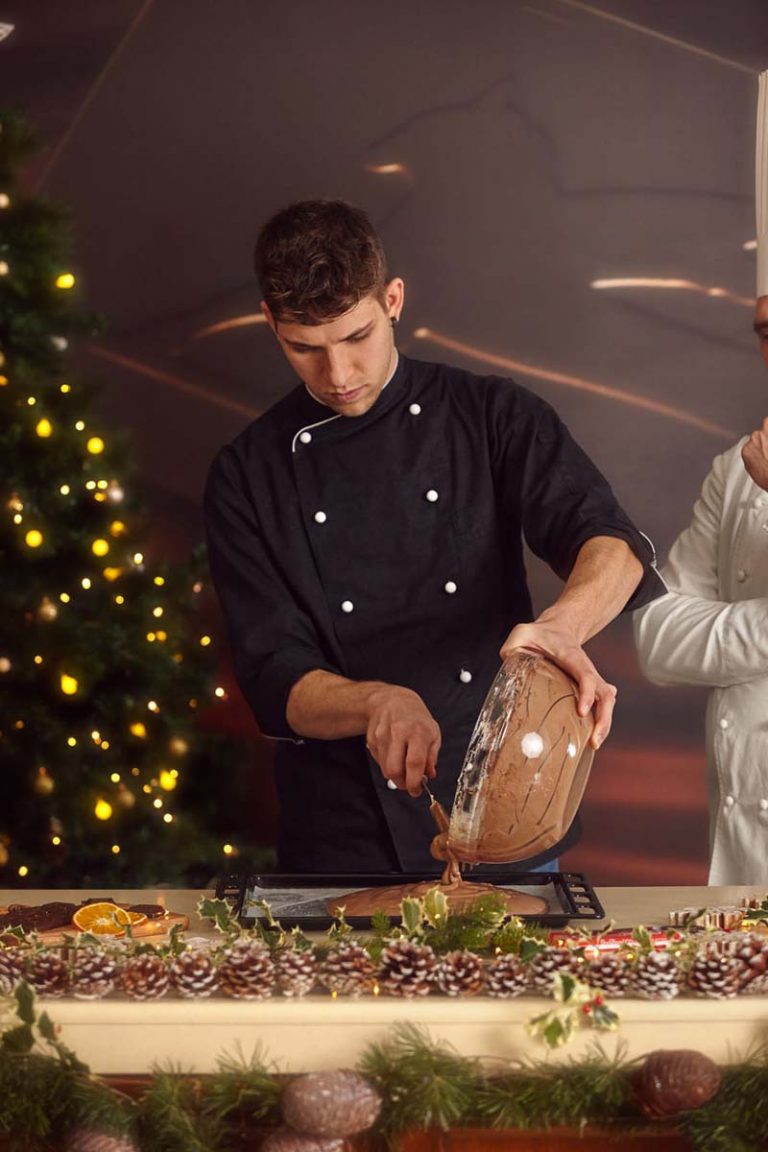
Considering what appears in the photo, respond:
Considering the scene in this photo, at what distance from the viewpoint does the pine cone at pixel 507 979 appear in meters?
1.36

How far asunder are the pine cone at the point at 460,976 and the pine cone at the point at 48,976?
360 mm

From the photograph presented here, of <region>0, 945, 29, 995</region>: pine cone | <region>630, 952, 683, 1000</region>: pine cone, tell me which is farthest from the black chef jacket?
<region>630, 952, 683, 1000</region>: pine cone

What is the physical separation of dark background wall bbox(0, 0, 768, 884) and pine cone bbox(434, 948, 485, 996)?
2.87m

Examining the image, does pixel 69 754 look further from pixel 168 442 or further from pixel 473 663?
pixel 473 663

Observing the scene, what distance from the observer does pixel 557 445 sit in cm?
239

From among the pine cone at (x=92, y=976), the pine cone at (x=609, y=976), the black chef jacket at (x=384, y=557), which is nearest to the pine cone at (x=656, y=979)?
the pine cone at (x=609, y=976)

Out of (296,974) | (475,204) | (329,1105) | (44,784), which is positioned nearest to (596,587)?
(296,974)

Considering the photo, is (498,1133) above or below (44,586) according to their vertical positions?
above

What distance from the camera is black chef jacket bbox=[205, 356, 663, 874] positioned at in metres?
2.35

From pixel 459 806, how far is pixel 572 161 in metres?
2.94

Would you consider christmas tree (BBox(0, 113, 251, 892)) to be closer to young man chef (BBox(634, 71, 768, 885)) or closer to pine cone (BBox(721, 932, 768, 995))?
young man chef (BBox(634, 71, 768, 885))

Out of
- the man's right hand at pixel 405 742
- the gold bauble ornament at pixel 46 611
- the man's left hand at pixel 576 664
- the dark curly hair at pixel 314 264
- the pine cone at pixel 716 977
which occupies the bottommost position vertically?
the gold bauble ornament at pixel 46 611

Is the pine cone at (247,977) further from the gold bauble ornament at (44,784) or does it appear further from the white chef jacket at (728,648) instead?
the gold bauble ornament at (44,784)

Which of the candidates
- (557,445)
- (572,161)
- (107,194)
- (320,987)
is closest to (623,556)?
(557,445)
